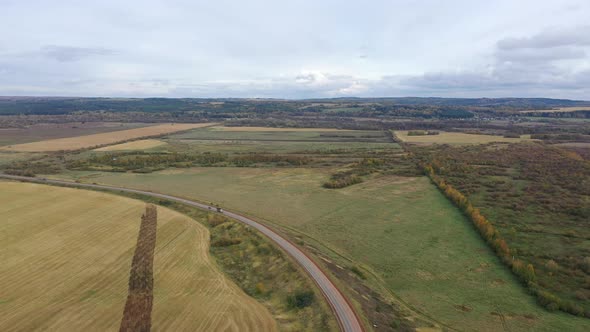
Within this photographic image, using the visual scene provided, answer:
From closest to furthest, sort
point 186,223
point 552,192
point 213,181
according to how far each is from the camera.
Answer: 1. point 186,223
2. point 552,192
3. point 213,181

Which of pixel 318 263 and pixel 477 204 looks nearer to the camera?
pixel 318 263

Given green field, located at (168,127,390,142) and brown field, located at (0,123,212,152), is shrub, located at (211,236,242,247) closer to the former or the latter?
brown field, located at (0,123,212,152)

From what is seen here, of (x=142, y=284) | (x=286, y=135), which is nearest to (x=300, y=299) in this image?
(x=142, y=284)

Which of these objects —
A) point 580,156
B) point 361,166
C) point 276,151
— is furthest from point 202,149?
point 580,156

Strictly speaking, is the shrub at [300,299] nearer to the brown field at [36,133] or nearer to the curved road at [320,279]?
the curved road at [320,279]

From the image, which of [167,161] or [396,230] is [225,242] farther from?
[167,161]

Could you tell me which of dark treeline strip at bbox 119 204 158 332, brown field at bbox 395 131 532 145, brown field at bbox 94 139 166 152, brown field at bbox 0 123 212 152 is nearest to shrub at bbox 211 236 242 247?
dark treeline strip at bbox 119 204 158 332

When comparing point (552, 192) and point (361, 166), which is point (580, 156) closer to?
point (552, 192)
